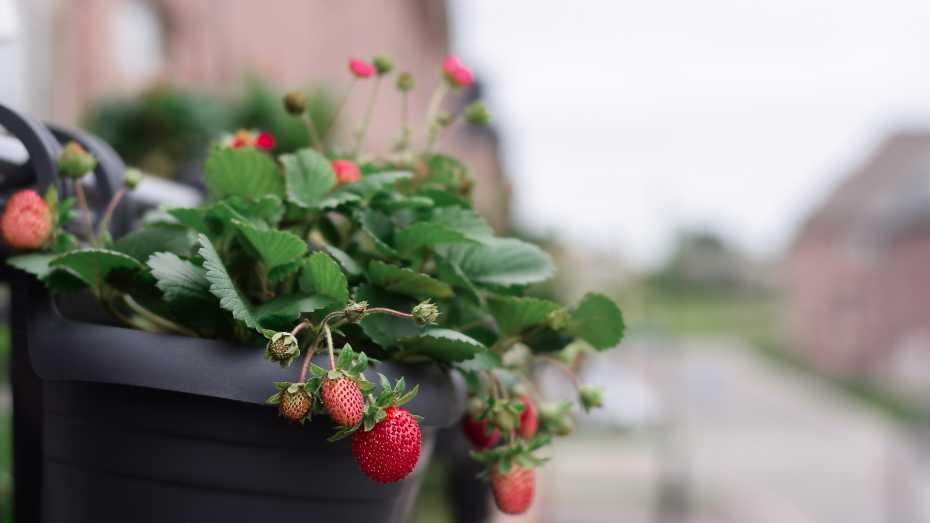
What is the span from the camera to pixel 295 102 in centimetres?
76

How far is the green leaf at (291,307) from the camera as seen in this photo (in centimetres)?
57

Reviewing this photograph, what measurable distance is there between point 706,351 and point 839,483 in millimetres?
36969

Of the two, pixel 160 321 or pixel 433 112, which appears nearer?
pixel 160 321

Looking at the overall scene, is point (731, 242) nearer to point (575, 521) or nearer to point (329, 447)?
point (575, 521)

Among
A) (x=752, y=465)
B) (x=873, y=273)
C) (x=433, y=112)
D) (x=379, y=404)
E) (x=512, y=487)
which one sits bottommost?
(x=752, y=465)

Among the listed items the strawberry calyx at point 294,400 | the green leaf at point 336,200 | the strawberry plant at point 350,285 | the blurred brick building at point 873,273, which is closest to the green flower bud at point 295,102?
the strawberry plant at point 350,285

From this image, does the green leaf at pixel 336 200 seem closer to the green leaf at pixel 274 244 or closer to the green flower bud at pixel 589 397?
the green leaf at pixel 274 244

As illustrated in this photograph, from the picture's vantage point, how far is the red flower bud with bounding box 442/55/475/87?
833 mm

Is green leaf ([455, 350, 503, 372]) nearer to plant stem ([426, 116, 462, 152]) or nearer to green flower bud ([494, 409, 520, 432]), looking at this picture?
green flower bud ([494, 409, 520, 432])

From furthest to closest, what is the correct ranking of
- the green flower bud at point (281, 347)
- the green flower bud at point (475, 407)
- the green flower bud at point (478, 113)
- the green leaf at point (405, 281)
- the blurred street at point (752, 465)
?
1. the blurred street at point (752, 465)
2. the green flower bud at point (478, 113)
3. the green flower bud at point (475, 407)
4. the green leaf at point (405, 281)
5. the green flower bud at point (281, 347)

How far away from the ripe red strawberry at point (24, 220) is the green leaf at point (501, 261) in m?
0.29

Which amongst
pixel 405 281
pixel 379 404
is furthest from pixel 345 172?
pixel 379 404

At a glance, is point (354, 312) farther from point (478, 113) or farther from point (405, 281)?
point (478, 113)

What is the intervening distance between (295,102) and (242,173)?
0.09 m
